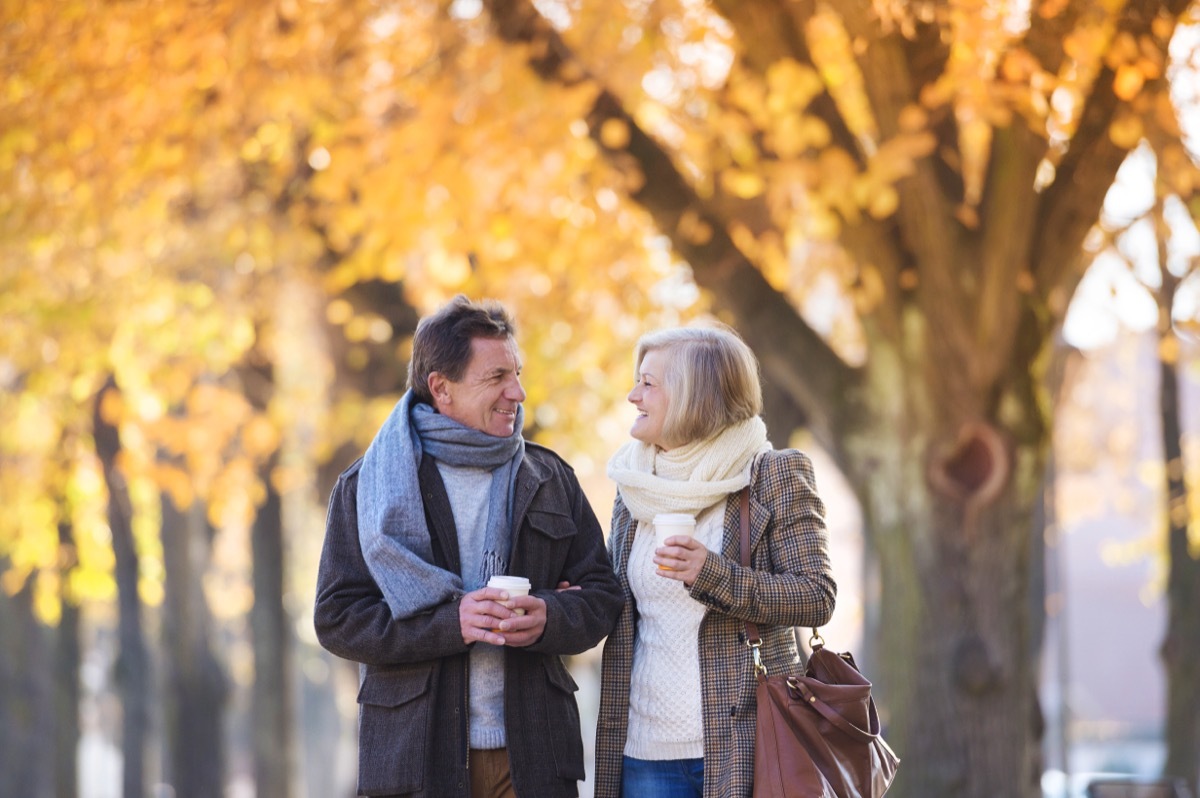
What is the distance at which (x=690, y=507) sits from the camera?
13.2 feet

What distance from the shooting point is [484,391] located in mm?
4039

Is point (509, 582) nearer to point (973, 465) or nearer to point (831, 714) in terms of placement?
point (831, 714)

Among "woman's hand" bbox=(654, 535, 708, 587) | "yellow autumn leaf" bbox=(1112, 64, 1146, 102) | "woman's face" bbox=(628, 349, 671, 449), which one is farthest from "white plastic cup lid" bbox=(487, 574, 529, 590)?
"yellow autumn leaf" bbox=(1112, 64, 1146, 102)

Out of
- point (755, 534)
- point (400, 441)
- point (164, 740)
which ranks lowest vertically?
point (164, 740)

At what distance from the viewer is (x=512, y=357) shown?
13.4 ft

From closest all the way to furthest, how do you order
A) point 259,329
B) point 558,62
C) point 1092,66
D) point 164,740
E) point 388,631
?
1. point 388,631
2. point 1092,66
3. point 558,62
4. point 259,329
5. point 164,740

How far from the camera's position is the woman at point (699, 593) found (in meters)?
3.90

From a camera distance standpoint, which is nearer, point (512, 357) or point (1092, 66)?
point (512, 357)

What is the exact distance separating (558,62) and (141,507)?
14.9 m

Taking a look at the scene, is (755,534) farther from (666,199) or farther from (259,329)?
(259,329)

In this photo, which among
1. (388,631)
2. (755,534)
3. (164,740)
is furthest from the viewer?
(164,740)

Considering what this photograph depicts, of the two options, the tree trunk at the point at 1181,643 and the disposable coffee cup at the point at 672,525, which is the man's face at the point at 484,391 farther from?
the tree trunk at the point at 1181,643

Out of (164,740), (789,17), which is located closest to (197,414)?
(164,740)

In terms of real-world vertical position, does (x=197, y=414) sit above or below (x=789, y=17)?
below
